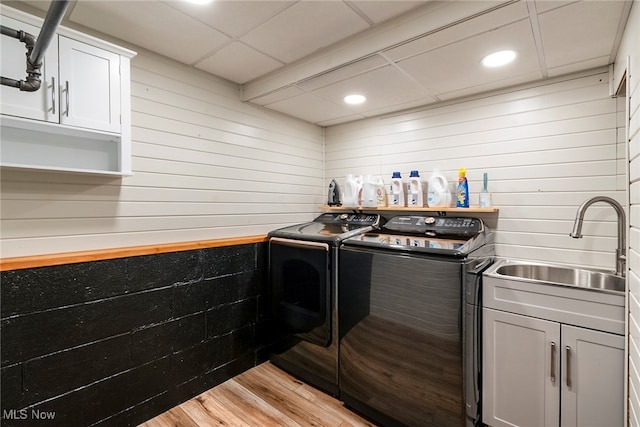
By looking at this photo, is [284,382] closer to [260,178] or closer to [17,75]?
[260,178]

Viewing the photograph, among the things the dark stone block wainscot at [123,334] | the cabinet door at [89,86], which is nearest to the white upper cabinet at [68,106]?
the cabinet door at [89,86]

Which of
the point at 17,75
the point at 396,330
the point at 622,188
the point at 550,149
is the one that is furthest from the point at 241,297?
the point at 622,188

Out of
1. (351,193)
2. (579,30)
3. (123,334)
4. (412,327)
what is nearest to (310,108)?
(351,193)

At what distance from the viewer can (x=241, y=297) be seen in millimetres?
2441

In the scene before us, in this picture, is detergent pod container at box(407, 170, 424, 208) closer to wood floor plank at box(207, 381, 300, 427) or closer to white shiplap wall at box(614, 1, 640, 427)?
white shiplap wall at box(614, 1, 640, 427)

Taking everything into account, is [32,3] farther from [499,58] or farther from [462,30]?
[499,58]

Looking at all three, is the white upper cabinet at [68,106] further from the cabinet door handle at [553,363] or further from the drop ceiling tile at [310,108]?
the cabinet door handle at [553,363]

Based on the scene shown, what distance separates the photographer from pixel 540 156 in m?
2.15

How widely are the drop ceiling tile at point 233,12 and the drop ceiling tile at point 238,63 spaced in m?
0.21

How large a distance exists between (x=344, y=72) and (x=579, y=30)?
4.14 feet

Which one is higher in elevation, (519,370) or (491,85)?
(491,85)

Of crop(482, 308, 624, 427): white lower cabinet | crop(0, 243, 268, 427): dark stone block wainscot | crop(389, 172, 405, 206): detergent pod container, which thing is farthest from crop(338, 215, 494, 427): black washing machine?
crop(0, 243, 268, 427): dark stone block wainscot

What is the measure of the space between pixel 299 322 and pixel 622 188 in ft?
7.58

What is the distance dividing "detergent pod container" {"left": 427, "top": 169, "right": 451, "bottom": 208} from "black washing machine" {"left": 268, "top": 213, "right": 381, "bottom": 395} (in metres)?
0.50
